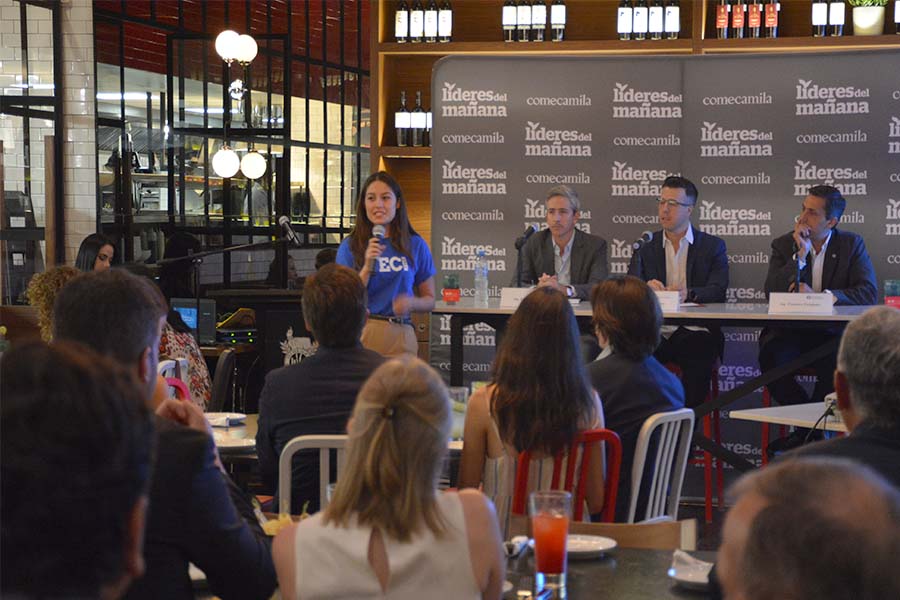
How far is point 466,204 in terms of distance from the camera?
23.9 feet

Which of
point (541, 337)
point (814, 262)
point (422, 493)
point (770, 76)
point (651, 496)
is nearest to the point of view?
point (422, 493)

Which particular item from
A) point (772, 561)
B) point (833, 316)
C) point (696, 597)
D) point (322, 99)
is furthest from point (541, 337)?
point (322, 99)

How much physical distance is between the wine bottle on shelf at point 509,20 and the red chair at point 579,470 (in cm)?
495

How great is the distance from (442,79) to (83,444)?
6.53 metres

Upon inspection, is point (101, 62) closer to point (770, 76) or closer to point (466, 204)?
point (466, 204)

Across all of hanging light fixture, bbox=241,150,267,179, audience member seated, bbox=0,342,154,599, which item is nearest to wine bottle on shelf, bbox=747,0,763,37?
hanging light fixture, bbox=241,150,267,179

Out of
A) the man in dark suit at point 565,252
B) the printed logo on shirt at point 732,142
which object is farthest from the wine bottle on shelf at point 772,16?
the man in dark suit at point 565,252

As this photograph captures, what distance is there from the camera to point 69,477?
35.5 inches

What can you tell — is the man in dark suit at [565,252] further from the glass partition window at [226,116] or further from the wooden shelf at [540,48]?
the glass partition window at [226,116]

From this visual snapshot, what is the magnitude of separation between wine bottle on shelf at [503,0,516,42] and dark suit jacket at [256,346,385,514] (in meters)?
4.71

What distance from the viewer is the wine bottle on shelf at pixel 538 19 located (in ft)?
24.9

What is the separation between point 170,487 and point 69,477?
102 cm

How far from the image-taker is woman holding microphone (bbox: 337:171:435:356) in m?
5.45

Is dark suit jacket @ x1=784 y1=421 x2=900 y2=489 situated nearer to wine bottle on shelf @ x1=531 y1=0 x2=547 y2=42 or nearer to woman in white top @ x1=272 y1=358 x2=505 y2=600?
woman in white top @ x1=272 y1=358 x2=505 y2=600
